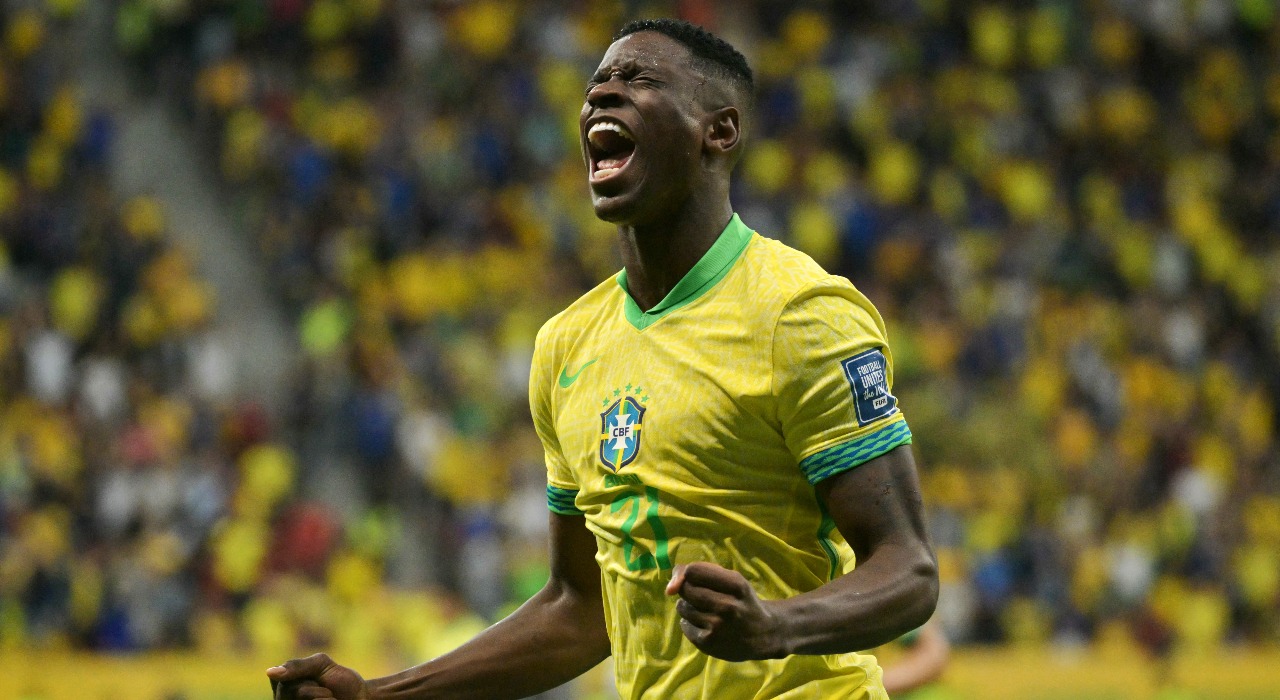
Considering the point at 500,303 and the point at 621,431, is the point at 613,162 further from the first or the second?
the point at 500,303

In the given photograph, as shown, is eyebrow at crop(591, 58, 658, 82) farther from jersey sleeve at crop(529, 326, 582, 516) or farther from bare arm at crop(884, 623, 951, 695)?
bare arm at crop(884, 623, 951, 695)

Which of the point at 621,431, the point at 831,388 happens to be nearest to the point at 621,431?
the point at 621,431

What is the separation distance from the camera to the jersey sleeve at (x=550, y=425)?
3.41 meters

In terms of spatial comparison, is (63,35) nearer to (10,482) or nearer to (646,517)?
(10,482)

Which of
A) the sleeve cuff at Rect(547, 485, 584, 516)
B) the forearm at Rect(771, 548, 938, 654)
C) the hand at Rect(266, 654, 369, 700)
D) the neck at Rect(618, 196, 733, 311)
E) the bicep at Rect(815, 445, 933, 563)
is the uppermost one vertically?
the neck at Rect(618, 196, 733, 311)

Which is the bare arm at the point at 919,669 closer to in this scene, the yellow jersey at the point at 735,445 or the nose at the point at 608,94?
the yellow jersey at the point at 735,445

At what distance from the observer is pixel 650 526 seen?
120 inches

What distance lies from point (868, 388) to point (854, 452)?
0.11 metres

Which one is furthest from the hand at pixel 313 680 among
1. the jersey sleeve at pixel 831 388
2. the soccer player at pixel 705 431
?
the jersey sleeve at pixel 831 388

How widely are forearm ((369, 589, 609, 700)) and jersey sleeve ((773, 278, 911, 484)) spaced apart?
0.79 m

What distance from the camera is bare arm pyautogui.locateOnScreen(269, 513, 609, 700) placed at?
342cm

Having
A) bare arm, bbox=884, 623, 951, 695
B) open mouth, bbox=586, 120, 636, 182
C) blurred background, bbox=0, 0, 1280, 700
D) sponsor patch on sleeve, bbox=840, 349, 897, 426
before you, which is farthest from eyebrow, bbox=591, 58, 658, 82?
blurred background, bbox=0, 0, 1280, 700

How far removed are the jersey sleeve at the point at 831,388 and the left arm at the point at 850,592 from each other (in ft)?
0.11

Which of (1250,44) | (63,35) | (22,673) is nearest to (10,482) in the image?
(22,673)
